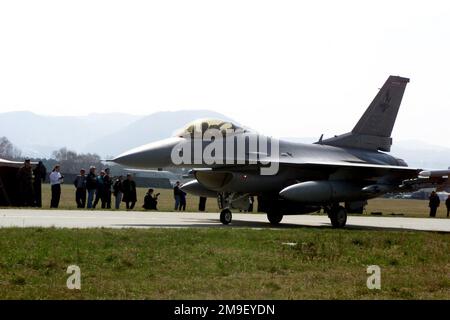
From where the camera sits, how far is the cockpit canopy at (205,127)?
19406mm

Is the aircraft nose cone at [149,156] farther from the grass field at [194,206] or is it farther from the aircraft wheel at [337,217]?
the grass field at [194,206]

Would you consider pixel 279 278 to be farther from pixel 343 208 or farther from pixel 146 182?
pixel 146 182

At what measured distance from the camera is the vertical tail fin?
24219 millimetres

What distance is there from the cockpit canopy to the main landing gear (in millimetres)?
3884

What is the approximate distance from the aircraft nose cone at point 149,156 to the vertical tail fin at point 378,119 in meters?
7.38

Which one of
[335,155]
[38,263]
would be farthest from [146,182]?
[38,263]

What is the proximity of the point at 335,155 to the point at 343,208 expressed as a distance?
2228mm

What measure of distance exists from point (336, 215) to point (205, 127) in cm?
499

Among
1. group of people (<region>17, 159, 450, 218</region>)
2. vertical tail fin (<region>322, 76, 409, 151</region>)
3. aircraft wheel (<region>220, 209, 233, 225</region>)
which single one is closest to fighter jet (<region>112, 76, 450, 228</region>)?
aircraft wheel (<region>220, 209, 233, 225</region>)

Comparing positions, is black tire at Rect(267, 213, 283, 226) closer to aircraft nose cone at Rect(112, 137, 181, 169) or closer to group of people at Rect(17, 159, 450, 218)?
aircraft nose cone at Rect(112, 137, 181, 169)

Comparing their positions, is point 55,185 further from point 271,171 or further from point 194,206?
point 194,206

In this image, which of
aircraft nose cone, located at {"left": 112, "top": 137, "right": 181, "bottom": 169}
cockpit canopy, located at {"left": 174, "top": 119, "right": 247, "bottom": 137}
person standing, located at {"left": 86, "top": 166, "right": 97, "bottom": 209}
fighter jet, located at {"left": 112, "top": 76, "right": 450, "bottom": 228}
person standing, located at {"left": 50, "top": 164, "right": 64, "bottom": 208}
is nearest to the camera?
aircraft nose cone, located at {"left": 112, "top": 137, "right": 181, "bottom": 169}

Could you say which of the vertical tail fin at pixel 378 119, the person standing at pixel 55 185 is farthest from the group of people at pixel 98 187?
the vertical tail fin at pixel 378 119
